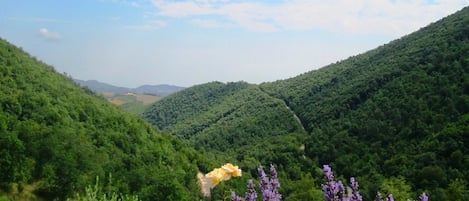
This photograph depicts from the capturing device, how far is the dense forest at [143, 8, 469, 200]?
176 ft

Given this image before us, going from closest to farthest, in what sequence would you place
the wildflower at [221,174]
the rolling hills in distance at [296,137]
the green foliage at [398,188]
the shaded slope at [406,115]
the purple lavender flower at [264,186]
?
the purple lavender flower at [264,186]
the wildflower at [221,174]
the rolling hills in distance at [296,137]
the green foliage at [398,188]
the shaded slope at [406,115]

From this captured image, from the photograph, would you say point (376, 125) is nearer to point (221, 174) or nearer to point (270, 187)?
point (221, 174)

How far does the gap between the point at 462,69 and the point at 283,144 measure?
34767mm

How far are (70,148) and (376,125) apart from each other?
46636mm

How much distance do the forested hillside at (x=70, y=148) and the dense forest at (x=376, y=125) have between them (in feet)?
55.4

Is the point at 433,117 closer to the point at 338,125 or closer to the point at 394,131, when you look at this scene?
the point at 394,131

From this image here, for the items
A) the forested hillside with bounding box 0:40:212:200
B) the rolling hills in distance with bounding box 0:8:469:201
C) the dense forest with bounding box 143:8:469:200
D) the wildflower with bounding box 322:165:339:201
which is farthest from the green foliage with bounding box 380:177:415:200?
the wildflower with bounding box 322:165:339:201

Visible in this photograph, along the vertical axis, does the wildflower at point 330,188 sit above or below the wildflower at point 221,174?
above

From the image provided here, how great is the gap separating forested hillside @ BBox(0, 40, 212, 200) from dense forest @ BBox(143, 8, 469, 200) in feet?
55.4

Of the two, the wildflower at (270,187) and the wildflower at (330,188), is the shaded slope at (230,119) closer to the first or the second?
the wildflower at (270,187)

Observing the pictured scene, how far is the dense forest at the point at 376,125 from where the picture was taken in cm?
5378

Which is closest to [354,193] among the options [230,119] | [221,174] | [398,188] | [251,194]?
[251,194]

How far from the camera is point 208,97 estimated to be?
187 metres

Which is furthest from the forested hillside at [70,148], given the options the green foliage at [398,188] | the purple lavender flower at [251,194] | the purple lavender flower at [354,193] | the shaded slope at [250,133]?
the purple lavender flower at [354,193]
